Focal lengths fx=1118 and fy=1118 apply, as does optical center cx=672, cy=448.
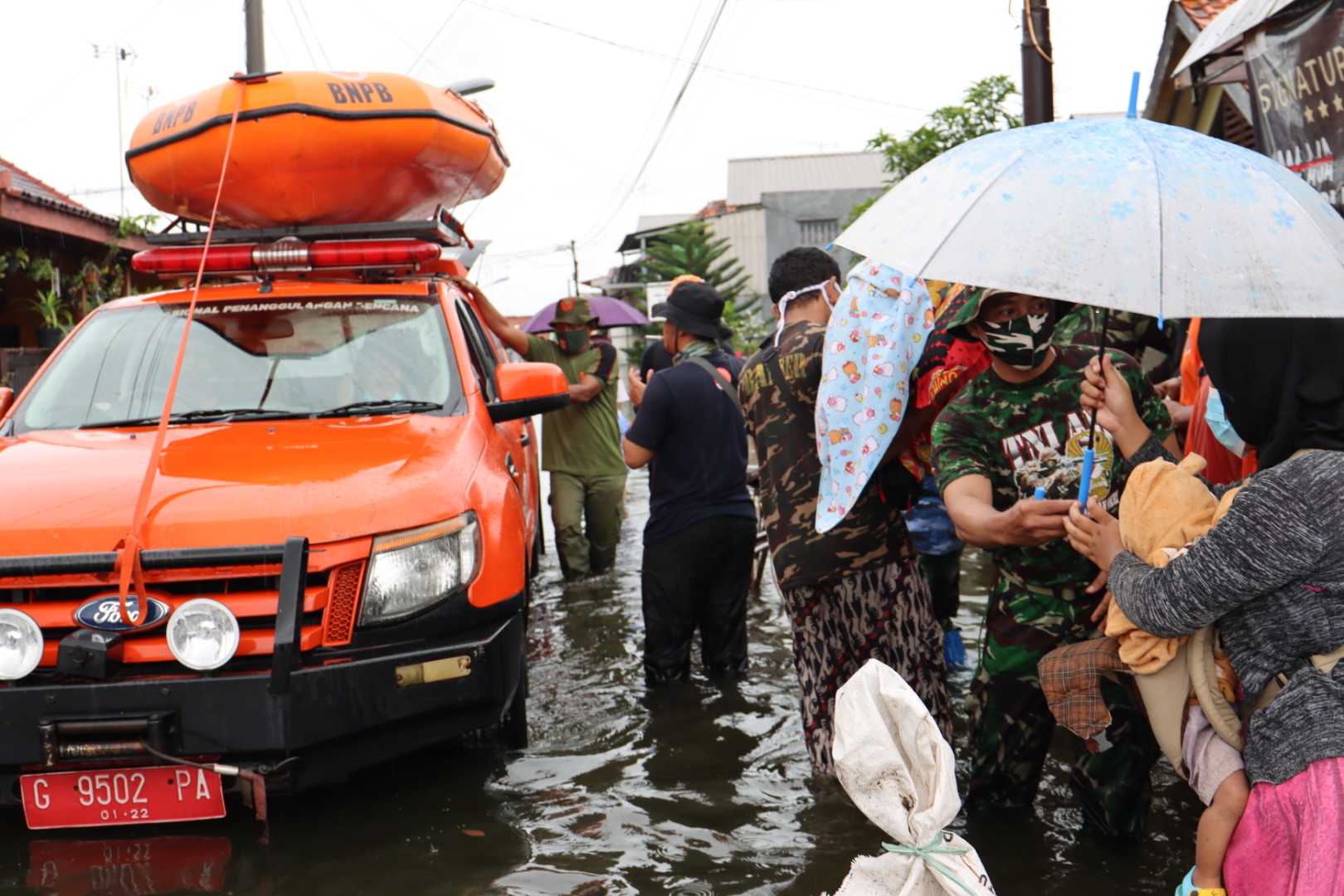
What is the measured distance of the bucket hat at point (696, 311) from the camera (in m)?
5.23

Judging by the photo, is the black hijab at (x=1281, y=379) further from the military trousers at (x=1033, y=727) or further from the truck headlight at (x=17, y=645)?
the truck headlight at (x=17, y=645)

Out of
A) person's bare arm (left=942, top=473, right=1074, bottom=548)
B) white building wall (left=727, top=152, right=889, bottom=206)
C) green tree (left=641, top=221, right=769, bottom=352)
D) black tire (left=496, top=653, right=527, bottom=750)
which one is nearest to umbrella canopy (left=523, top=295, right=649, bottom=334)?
black tire (left=496, top=653, right=527, bottom=750)

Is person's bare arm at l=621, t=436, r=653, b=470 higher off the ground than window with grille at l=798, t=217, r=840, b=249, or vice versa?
window with grille at l=798, t=217, r=840, b=249

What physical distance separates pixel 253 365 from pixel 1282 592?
3.73 meters

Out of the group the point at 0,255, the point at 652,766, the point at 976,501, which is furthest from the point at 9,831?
the point at 0,255

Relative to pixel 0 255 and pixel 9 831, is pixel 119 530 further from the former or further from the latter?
pixel 0 255

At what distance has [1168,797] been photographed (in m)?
3.89

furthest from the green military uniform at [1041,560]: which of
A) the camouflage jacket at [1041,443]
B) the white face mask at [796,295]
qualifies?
the white face mask at [796,295]

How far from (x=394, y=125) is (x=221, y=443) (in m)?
1.72

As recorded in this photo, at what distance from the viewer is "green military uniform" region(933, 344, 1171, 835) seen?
10.1 feet

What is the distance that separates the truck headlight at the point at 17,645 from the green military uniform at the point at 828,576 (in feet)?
7.57

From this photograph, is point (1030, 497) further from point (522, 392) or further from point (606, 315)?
point (606, 315)

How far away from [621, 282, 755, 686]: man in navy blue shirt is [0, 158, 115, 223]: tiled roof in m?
8.44

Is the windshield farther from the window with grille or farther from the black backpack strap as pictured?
the window with grille
